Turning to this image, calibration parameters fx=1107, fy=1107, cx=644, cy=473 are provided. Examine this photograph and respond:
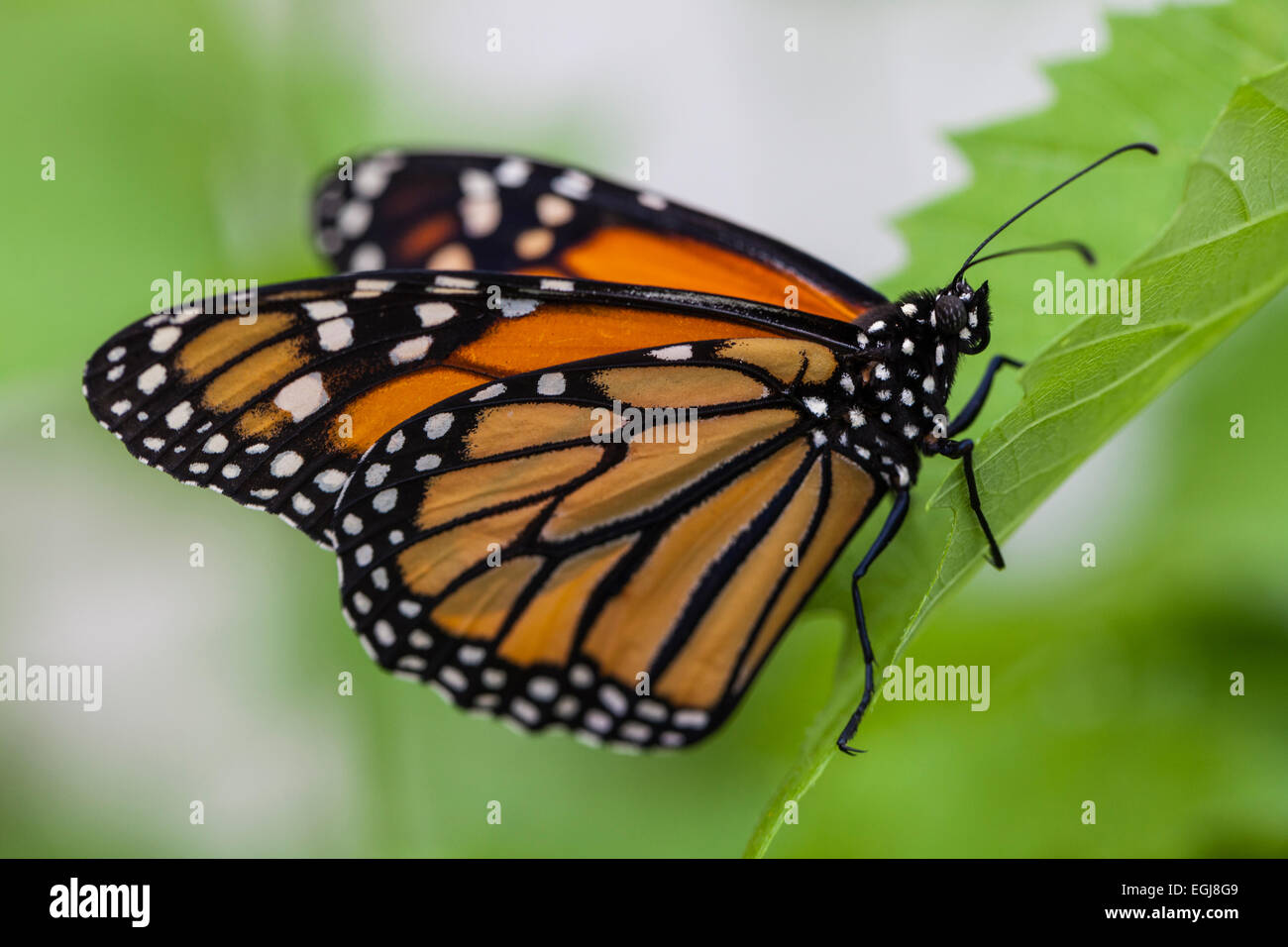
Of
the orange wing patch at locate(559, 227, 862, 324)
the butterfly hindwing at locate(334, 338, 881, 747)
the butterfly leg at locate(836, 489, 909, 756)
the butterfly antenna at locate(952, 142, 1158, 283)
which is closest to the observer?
the butterfly leg at locate(836, 489, 909, 756)

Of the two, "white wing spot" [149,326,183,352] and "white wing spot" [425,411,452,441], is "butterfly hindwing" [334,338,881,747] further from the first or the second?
"white wing spot" [149,326,183,352]

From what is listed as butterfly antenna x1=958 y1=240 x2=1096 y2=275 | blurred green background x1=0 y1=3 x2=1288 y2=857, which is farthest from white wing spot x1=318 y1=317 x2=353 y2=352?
butterfly antenna x1=958 y1=240 x2=1096 y2=275

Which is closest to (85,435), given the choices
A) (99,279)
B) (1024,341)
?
(99,279)

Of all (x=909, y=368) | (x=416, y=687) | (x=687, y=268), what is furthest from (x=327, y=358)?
(x=909, y=368)

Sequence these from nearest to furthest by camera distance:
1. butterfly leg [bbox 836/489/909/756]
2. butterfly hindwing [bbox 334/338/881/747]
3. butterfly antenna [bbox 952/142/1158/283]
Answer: butterfly leg [bbox 836/489/909/756] < butterfly antenna [bbox 952/142/1158/283] < butterfly hindwing [bbox 334/338/881/747]

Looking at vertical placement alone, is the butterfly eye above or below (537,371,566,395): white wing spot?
above

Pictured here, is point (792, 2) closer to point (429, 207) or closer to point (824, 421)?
point (429, 207)

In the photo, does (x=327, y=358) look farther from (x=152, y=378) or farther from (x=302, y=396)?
(x=152, y=378)

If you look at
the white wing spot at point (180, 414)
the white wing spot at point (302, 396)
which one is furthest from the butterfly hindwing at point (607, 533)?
the white wing spot at point (180, 414)
